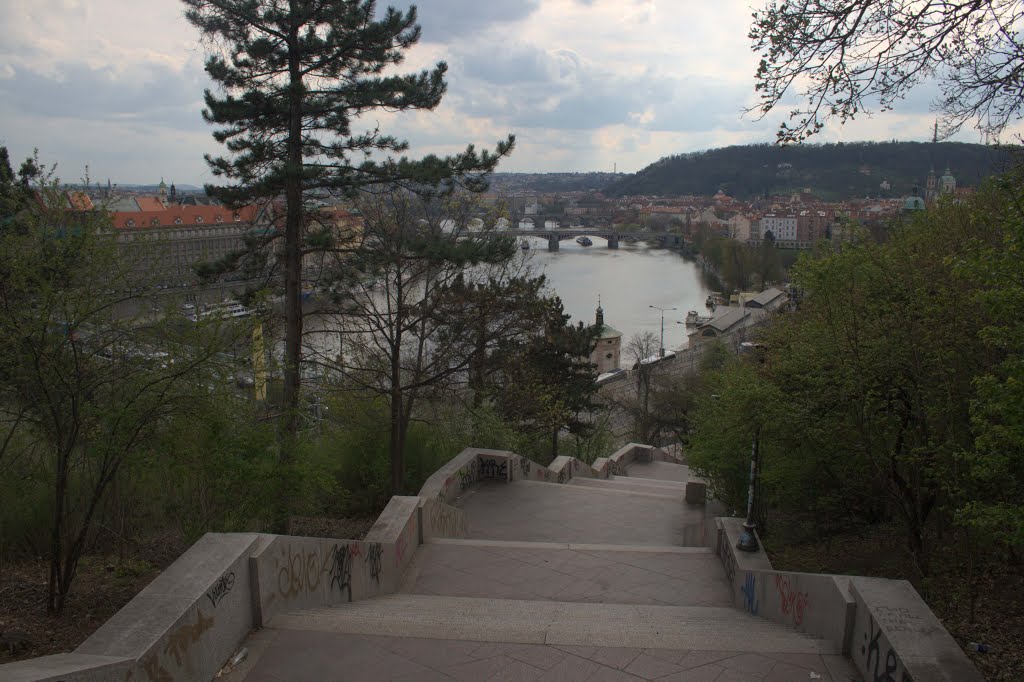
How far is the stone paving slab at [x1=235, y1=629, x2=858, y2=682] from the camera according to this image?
14.5ft

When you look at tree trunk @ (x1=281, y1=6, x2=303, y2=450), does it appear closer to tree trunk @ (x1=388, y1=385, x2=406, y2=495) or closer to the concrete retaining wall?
tree trunk @ (x1=388, y1=385, x2=406, y2=495)

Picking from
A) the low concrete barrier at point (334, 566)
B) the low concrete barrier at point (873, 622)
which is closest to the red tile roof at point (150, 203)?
the low concrete barrier at point (334, 566)

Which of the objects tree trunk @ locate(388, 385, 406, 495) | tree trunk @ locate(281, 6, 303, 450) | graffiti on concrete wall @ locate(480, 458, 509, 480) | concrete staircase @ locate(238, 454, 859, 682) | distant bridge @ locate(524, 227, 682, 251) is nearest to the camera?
concrete staircase @ locate(238, 454, 859, 682)

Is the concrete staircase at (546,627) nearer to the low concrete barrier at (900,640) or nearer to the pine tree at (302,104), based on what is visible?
the low concrete barrier at (900,640)

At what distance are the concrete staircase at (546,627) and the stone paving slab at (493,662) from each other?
0.03 feet

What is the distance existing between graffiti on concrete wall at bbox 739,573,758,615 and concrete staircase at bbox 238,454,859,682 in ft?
0.85

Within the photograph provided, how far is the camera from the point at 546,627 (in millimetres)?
5395

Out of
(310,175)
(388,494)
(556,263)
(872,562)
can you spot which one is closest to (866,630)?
(872,562)

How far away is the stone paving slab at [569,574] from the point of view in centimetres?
738

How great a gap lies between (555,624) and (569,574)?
2.35 m

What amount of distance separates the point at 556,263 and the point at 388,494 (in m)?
85.4

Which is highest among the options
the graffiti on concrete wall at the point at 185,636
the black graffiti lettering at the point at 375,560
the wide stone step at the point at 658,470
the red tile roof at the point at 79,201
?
the red tile roof at the point at 79,201

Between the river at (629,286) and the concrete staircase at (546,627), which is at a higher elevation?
the concrete staircase at (546,627)

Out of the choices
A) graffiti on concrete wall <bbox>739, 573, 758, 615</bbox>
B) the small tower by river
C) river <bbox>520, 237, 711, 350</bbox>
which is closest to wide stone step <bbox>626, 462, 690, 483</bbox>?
graffiti on concrete wall <bbox>739, 573, 758, 615</bbox>
